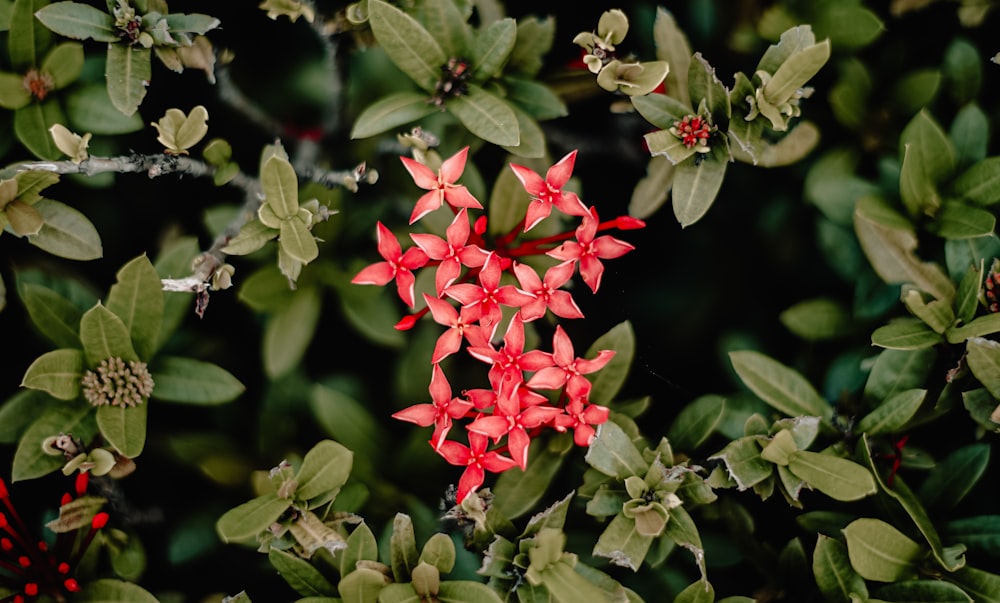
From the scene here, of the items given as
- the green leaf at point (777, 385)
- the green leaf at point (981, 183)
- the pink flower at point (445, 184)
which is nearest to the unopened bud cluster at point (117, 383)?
the pink flower at point (445, 184)

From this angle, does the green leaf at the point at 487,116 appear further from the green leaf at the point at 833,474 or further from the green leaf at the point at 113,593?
the green leaf at the point at 113,593

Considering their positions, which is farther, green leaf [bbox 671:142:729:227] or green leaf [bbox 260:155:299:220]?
green leaf [bbox 671:142:729:227]

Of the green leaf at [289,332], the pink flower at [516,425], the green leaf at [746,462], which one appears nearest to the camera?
the pink flower at [516,425]

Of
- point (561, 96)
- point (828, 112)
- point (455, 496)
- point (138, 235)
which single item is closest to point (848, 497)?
point (455, 496)

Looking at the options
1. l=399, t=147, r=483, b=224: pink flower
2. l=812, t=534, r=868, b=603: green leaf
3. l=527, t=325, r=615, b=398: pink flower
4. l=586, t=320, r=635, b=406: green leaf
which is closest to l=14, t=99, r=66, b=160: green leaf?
l=399, t=147, r=483, b=224: pink flower

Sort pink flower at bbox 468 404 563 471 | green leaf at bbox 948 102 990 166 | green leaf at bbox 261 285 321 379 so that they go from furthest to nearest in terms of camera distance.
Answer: green leaf at bbox 261 285 321 379, green leaf at bbox 948 102 990 166, pink flower at bbox 468 404 563 471

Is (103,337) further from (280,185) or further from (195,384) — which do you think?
(280,185)

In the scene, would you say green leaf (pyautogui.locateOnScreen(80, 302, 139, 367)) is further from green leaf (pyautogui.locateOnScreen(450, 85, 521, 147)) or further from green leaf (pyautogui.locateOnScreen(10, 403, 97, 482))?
green leaf (pyautogui.locateOnScreen(450, 85, 521, 147))
